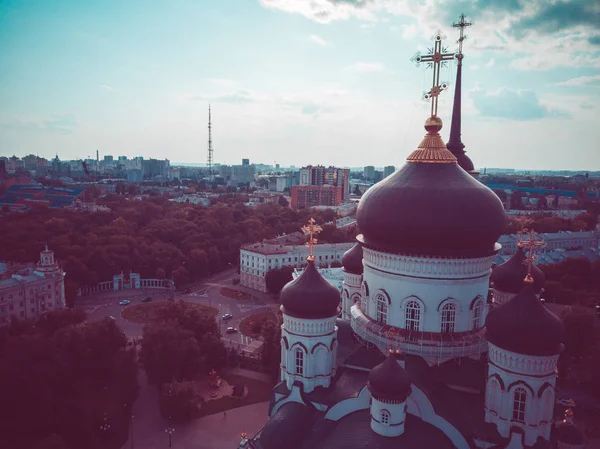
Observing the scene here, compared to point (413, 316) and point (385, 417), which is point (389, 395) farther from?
point (413, 316)

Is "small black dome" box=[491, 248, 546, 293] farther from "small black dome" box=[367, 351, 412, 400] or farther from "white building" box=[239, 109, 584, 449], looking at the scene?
"small black dome" box=[367, 351, 412, 400]

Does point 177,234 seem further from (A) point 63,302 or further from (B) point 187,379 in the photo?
(B) point 187,379

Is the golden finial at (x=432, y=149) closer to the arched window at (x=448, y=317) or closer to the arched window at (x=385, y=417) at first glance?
the arched window at (x=448, y=317)

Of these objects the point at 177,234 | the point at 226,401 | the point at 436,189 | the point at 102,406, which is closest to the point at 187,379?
the point at 226,401

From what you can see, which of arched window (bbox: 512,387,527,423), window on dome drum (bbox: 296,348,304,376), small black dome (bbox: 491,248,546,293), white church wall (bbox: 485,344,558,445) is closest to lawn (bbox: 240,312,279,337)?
window on dome drum (bbox: 296,348,304,376)

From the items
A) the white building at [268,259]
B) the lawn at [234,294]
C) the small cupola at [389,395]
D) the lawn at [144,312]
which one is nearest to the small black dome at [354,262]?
the small cupola at [389,395]
